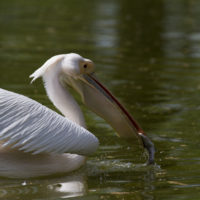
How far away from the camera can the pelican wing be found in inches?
198

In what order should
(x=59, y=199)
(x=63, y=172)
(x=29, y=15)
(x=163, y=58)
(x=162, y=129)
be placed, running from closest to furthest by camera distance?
(x=59, y=199)
(x=63, y=172)
(x=162, y=129)
(x=163, y=58)
(x=29, y=15)

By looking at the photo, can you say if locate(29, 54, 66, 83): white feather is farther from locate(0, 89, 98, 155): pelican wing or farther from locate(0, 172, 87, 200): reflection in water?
locate(0, 172, 87, 200): reflection in water

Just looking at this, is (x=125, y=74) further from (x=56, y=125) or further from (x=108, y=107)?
(x=56, y=125)

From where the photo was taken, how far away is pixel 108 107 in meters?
5.88

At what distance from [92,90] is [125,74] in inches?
170

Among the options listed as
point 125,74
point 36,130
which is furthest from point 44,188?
point 125,74

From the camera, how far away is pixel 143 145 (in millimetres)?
5762

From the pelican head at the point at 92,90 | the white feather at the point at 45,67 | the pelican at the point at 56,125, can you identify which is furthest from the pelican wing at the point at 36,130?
the pelican head at the point at 92,90

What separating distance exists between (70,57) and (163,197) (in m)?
1.58

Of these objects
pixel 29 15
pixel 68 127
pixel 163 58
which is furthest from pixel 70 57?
pixel 29 15

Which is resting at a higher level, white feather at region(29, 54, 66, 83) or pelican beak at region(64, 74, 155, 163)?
white feather at region(29, 54, 66, 83)

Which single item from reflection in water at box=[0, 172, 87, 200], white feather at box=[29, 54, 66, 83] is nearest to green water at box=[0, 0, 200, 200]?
reflection in water at box=[0, 172, 87, 200]

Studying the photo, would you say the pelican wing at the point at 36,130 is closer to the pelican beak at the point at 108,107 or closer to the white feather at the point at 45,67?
the white feather at the point at 45,67

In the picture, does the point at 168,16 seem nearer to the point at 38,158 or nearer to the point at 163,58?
the point at 163,58
